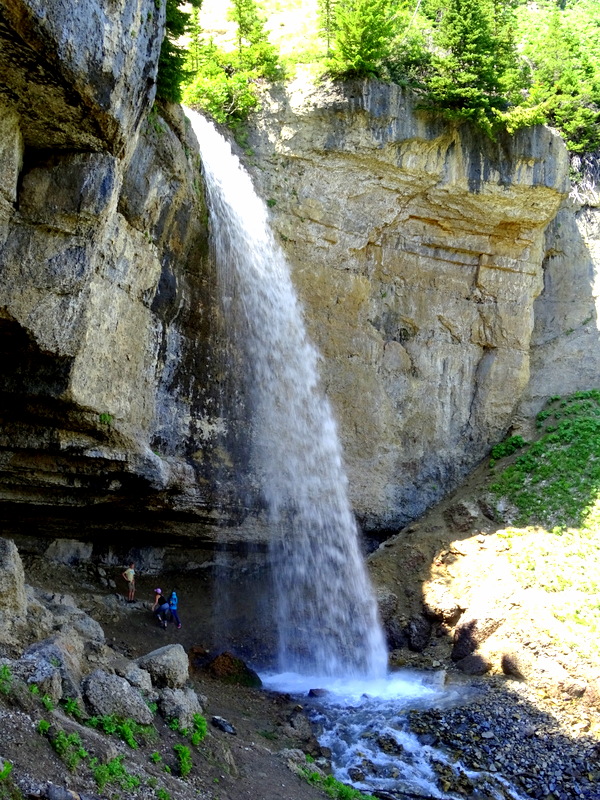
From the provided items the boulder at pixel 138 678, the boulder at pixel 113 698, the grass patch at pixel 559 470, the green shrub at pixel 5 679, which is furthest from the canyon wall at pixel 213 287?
the green shrub at pixel 5 679

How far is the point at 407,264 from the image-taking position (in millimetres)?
20938

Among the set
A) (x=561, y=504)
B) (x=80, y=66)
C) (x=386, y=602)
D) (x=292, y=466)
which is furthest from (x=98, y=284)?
(x=561, y=504)

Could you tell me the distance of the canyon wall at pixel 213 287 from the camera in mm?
10289

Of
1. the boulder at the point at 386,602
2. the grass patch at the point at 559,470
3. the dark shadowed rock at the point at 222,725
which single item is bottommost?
the dark shadowed rock at the point at 222,725

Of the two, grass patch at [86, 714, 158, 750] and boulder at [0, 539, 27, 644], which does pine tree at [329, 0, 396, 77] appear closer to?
Answer: boulder at [0, 539, 27, 644]

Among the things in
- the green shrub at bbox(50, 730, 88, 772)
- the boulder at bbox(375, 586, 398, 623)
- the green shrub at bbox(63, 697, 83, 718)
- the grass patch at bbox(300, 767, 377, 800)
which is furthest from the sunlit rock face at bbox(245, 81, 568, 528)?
the green shrub at bbox(50, 730, 88, 772)

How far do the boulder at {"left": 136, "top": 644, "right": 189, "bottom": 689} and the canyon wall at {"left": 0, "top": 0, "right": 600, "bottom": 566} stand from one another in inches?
178

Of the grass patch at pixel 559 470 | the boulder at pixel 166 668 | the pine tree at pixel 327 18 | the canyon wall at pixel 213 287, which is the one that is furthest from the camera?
the pine tree at pixel 327 18

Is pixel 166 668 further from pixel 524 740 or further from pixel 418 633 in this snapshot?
pixel 418 633

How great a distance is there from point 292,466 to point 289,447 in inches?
19.1

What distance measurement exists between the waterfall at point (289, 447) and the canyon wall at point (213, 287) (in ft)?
1.99

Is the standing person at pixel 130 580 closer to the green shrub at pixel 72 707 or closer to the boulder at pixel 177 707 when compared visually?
the boulder at pixel 177 707

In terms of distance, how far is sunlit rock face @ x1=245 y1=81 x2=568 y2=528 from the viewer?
742 inches

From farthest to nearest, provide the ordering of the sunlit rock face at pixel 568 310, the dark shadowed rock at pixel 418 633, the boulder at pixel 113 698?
the sunlit rock face at pixel 568 310
the dark shadowed rock at pixel 418 633
the boulder at pixel 113 698
